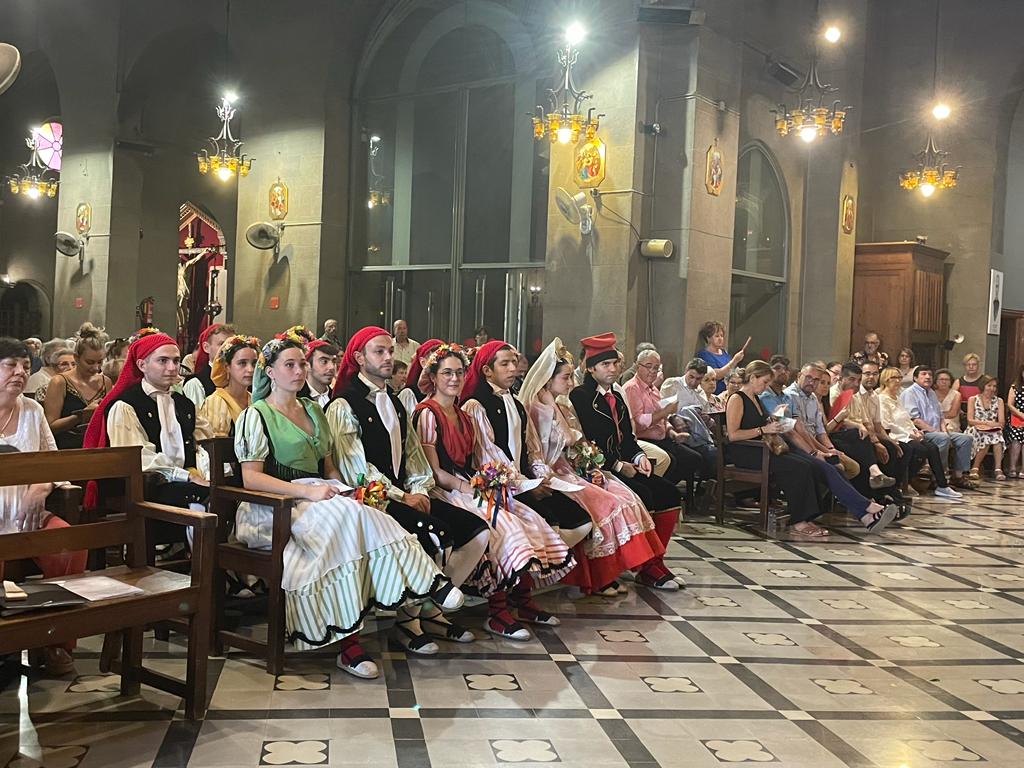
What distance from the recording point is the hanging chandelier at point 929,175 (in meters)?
13.8

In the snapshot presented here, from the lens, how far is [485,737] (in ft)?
11.0

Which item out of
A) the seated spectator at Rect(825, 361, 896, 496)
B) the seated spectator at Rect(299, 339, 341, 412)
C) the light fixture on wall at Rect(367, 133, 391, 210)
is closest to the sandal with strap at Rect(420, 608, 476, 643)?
the seated spectator at Rect(299, 339, 341, 412)

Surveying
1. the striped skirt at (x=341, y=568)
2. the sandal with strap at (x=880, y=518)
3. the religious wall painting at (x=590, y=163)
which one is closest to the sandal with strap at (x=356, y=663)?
the striped skirt at (x=341, y=568)

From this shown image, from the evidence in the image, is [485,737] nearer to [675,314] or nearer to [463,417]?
[463,417]

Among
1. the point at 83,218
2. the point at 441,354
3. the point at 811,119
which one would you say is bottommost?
the point at 441,354

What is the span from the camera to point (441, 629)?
4.55m

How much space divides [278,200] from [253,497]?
11.1 metres

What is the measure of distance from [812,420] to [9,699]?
6.34 meters

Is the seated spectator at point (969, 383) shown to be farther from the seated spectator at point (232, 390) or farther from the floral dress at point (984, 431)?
the seated spectator at point (232, 390)

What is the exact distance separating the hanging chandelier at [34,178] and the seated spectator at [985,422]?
46.1 ft

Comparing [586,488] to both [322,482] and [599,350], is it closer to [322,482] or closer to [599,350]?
[599,350]

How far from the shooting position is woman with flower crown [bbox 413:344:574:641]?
4559mm

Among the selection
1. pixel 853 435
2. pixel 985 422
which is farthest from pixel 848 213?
pixel 853 435

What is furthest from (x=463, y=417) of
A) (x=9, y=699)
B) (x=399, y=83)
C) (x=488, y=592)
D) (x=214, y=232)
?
(x=214, y=232)
